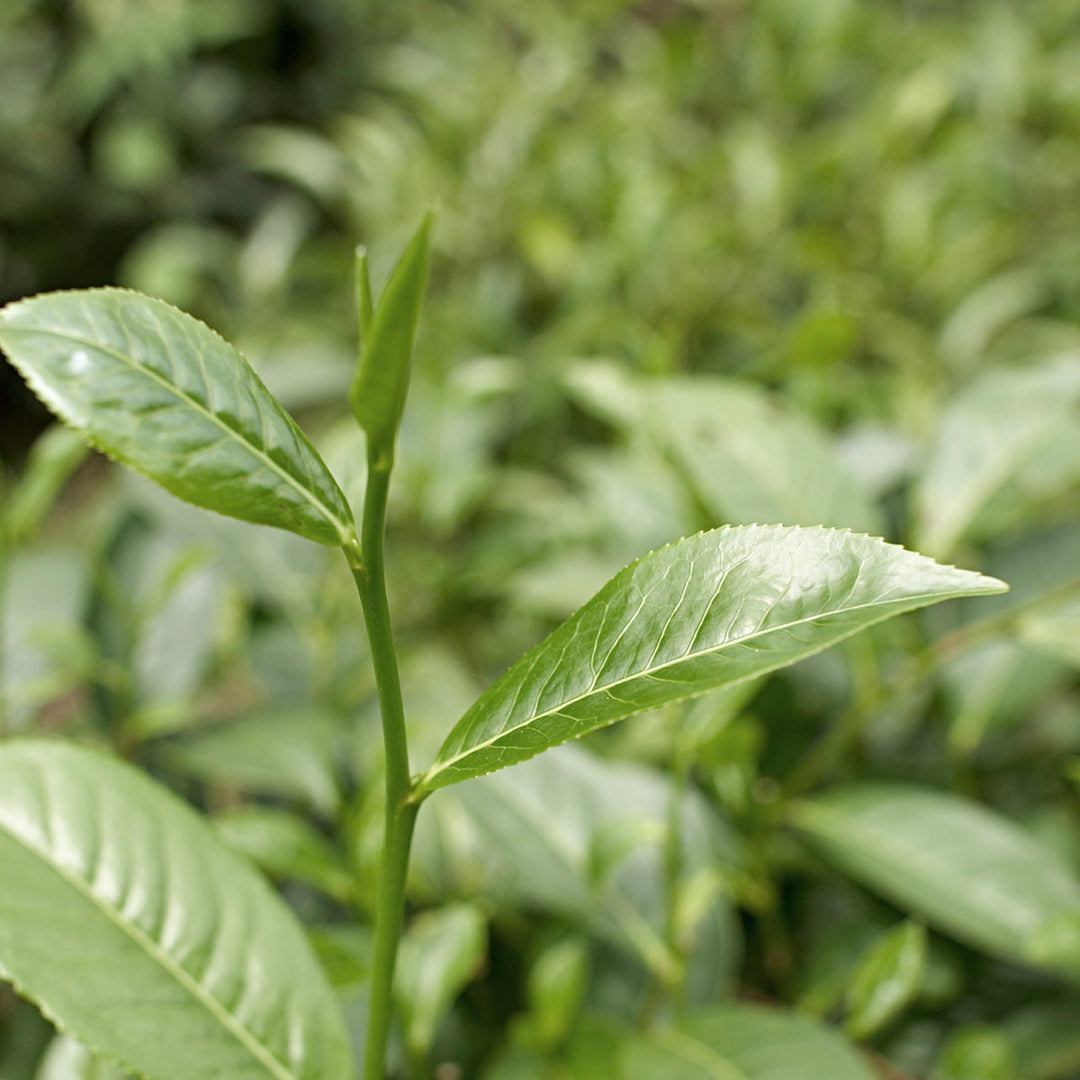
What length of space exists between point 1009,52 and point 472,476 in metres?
1.15

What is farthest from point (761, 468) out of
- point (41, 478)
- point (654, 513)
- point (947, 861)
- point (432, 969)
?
point (41, 478)

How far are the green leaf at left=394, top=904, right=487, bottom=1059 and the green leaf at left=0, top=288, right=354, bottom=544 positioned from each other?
0.29 m

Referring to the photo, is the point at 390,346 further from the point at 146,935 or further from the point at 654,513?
the point at 654,513

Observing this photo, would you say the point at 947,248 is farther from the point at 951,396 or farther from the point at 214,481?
the point at 214,481

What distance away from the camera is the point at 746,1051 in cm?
47

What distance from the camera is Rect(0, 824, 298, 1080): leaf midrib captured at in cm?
36

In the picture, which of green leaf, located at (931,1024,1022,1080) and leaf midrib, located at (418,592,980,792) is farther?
green leaf, located at (931,1024,1022,1080)

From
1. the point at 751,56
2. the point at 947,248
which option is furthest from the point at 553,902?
the point at 751,56

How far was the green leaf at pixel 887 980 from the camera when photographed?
0.47 meters

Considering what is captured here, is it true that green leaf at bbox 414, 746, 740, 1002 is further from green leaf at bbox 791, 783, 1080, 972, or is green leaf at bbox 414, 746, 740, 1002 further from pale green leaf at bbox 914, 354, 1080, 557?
pale green leaf at bbox 914, 354, 1080, 557

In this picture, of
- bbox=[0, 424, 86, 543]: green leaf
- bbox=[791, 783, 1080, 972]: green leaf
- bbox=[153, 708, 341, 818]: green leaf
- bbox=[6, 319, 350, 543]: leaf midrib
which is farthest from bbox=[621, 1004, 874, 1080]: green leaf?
bbox=[0, 424, 86, 543]: green leaf

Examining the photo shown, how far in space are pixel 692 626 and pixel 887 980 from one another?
30cm

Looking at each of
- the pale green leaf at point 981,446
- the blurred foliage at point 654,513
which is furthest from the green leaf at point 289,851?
the pale green leaf at point 981,446

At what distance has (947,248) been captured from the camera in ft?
3.79
